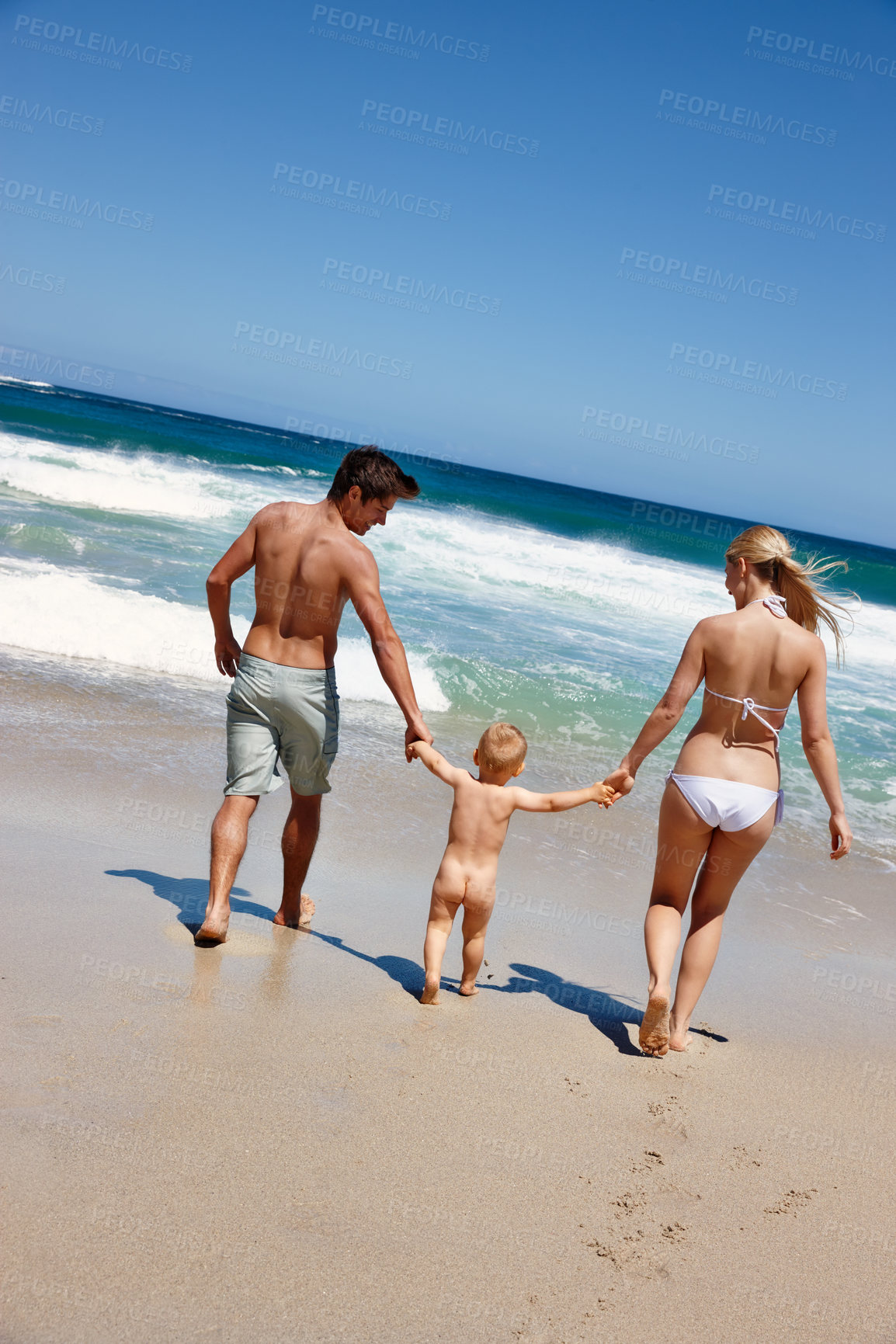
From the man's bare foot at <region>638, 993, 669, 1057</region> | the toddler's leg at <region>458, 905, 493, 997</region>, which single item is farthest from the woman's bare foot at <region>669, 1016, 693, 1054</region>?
the toddler's leg at <region>458, 905, 493, 997</region>

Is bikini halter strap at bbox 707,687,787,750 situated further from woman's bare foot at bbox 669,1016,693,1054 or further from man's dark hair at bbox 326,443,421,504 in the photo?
man's dark hair at bbox 326,443,421,504

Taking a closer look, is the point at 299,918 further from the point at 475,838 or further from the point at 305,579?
the point at 305,579

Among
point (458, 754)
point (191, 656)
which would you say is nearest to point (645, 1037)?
point (458, 754)

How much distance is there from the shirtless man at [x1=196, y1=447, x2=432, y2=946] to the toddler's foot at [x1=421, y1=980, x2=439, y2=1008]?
74 cm

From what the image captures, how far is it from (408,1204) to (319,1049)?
2.24 feet

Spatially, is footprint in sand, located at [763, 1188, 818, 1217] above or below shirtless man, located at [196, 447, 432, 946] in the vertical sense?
below

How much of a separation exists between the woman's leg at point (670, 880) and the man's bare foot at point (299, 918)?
1346mm

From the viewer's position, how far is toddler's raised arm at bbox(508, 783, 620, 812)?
326cm

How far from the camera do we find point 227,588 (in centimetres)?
360

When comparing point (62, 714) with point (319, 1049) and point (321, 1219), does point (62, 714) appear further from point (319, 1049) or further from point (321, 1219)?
point (321, 1219)

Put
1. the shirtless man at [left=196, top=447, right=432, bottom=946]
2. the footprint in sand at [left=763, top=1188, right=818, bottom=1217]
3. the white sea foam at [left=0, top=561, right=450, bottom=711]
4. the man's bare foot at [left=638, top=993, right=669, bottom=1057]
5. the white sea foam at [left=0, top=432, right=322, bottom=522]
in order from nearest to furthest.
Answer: the footprint in sand at [left=763, top=1188, right=818, bottom=1217] → the man's bare foot at [left=638, top=993, right=669, bottom=1057] → the shirtless man at [left=196, top=447, right=432, bottom=946] → the white sea foam at [left=0, top=561, right=450, bottom=711] → the white sea foam at [left=0, top=432, right=322, bottom=522]

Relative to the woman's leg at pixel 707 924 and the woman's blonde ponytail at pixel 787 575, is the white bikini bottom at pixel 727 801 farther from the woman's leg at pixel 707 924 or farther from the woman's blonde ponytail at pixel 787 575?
the woman's blonde ponytail at pixel 787 575

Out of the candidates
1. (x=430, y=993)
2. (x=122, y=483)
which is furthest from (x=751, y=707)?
(x=122, y=483)

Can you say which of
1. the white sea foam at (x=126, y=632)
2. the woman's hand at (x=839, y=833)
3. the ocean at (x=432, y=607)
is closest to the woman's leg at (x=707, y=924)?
the woman's hand at (x=839, y=833)
